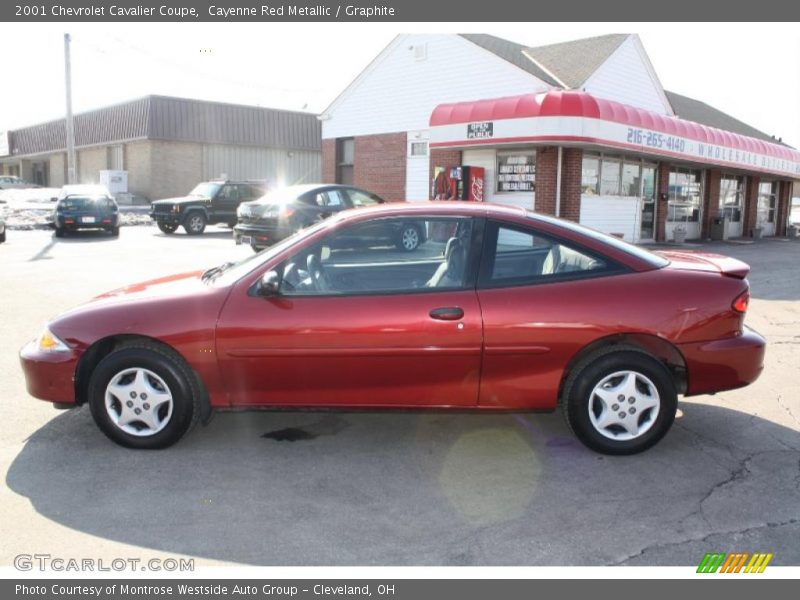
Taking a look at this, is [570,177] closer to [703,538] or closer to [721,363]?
[721,363]

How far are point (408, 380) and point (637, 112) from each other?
1615 cm

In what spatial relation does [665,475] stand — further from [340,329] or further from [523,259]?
[340,329]

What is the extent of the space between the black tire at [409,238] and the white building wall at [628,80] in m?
17.5

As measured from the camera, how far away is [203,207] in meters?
21.5

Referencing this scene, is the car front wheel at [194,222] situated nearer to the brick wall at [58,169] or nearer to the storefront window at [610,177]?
Result: the storefront window at [610,177]

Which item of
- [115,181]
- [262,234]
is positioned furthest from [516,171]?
[115,181]

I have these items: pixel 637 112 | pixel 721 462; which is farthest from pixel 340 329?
pixel 637 112

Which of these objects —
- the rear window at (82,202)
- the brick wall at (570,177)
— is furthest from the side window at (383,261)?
the rear window at (82,202)

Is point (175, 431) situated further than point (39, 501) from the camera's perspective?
Yes

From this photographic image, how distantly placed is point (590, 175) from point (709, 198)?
26.6ft

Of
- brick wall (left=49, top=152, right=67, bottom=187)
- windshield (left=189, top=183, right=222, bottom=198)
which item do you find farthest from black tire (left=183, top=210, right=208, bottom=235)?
brick wall (left=49, top=152, right=67, bottom=187)

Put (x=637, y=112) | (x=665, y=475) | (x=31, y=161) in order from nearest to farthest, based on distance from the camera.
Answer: (x=665, y=475) < (x=637, y=112) < (x=31, y=161)

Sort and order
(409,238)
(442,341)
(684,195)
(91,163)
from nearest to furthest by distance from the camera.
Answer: (442,341)
(409,238)
(684,195)
(91,163)

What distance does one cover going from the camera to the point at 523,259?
4.31 metres
